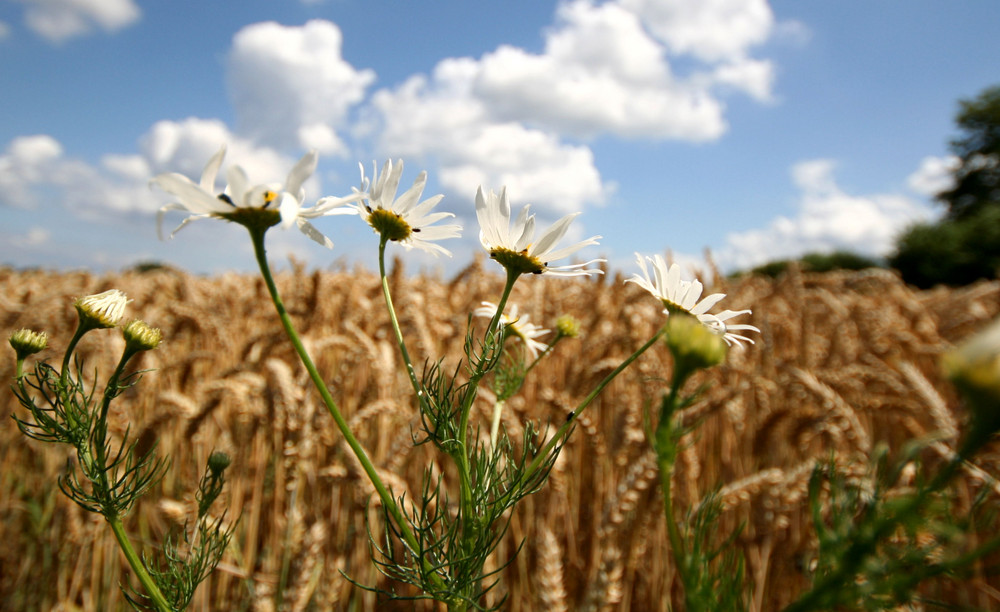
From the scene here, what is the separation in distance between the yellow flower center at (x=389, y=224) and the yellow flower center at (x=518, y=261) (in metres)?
0.12

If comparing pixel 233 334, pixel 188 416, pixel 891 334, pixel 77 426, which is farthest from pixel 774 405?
pixel 233 334

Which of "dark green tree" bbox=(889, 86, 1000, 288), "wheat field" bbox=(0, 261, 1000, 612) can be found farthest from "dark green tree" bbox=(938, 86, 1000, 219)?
"wheat field" bbox=(0, 261, 1000, 612)

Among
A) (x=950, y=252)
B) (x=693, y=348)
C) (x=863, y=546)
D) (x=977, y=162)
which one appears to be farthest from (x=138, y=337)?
(x=977, y=162)

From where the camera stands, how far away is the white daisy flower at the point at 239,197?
0.50 meters

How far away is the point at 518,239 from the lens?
704 millimetres

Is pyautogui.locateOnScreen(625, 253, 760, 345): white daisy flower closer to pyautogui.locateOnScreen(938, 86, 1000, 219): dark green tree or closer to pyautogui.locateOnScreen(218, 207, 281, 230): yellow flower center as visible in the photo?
pyautogui.locateOnScreen(218, 207, 281, 230): yellow flower center

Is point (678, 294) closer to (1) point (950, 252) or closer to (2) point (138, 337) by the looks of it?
(2) point (138, 337)

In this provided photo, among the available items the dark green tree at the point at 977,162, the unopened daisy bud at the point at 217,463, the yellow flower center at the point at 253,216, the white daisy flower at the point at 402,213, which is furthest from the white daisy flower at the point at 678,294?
the dark green tree at the point at 977,162

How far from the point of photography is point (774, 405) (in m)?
2.63

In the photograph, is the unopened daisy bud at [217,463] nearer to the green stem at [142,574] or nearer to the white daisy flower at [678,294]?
the green stem at [142,574]

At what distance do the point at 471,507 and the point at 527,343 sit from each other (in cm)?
29

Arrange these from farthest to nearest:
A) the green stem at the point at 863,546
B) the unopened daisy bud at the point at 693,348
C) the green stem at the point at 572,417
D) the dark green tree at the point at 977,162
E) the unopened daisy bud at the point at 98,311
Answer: the dark green tree at the point at 977,162
the unopened daisy bud at the point at 98,311
the green stem at the point at 572,417
the unopened daisy bud at the point at 693,348
the green stem at the point at 863,546

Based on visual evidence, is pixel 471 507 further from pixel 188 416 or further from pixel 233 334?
pixel 233 334

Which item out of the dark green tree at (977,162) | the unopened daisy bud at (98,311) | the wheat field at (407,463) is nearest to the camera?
the unopened daisy bud at (98,311)
